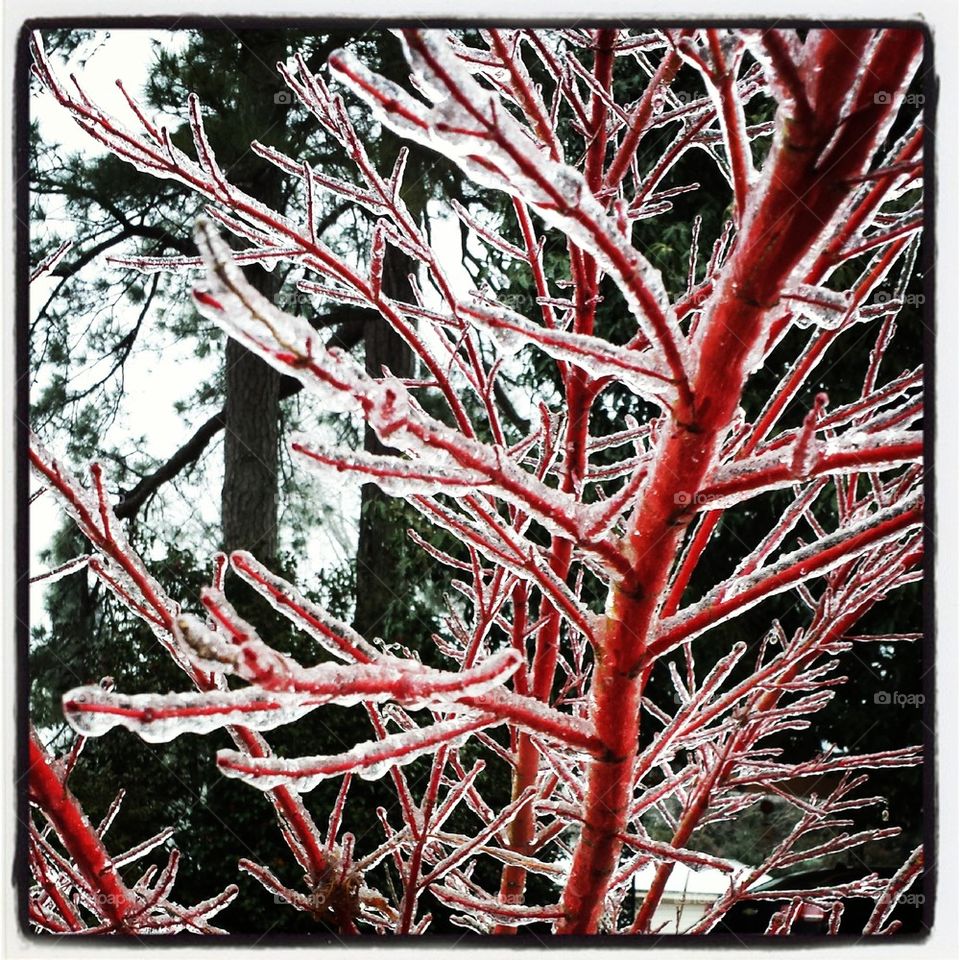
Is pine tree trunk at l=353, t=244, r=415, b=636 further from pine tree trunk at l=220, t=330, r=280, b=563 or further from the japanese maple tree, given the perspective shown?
the japanese maple tree

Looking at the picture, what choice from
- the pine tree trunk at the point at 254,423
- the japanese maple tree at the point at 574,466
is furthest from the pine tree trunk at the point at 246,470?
the japanese maple tree at the point at 574,466

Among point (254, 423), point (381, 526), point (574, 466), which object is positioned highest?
point (254, 423)

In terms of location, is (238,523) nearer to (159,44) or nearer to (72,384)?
(72,384)

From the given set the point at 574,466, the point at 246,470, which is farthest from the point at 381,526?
the point at 574,466

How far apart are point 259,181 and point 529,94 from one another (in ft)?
4.58

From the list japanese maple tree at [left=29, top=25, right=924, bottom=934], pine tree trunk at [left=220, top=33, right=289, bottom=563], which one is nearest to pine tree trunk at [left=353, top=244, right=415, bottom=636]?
pine tree trunk at [left=220, top=33, right=289, bottom=563]

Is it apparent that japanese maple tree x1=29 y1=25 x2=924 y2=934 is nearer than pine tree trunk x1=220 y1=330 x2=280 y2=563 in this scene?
Yes

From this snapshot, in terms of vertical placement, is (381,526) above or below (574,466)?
below

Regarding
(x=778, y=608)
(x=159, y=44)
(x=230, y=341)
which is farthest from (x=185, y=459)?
(x=778, y=608)

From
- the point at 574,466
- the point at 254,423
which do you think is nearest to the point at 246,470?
the point at 254,423

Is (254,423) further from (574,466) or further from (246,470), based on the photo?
(574,466)

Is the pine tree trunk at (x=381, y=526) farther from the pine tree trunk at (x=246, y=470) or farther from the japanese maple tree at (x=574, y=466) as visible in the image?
the japanese maple tree at (x=574, y=466)

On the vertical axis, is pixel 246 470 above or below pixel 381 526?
above

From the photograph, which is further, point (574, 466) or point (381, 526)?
point (381, 526)
